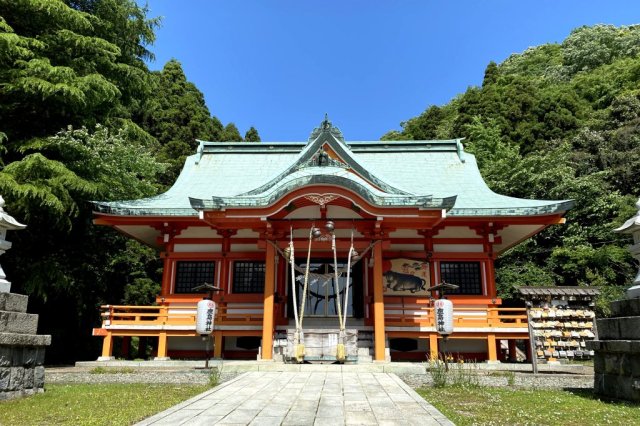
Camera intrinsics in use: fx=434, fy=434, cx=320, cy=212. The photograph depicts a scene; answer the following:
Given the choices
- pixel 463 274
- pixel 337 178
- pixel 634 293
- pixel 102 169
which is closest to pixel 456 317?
pixel 463 274

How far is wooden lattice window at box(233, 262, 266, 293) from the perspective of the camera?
14547mm

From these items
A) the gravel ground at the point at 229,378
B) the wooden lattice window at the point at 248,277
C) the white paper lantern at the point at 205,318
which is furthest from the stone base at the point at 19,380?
the wooden lattice window at the point at 248,277

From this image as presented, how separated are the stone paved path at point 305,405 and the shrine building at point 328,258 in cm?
410

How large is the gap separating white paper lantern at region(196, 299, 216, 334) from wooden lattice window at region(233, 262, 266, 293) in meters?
3.17

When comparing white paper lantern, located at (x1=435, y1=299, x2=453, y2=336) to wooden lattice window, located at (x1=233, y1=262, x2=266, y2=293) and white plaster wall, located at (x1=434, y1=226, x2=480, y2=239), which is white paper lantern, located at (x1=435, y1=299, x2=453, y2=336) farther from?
wooden lattice window, located at (x1=233, y1=262, x2=266, y2=293)

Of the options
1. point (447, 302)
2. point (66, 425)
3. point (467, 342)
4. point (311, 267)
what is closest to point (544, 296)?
point (467, 342)

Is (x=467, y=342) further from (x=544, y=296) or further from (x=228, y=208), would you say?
(x=228, y=208)

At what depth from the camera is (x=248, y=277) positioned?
14688 millimetres

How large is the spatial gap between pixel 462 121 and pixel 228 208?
31668mm

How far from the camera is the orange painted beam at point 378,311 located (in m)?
11.8

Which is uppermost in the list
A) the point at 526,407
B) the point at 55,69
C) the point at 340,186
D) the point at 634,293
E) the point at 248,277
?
the point at 55,69

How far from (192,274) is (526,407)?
11361mm

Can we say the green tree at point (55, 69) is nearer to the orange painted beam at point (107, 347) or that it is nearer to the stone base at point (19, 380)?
the orange painted beam at point (107, 347)

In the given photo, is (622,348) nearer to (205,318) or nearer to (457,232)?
(457,232)
